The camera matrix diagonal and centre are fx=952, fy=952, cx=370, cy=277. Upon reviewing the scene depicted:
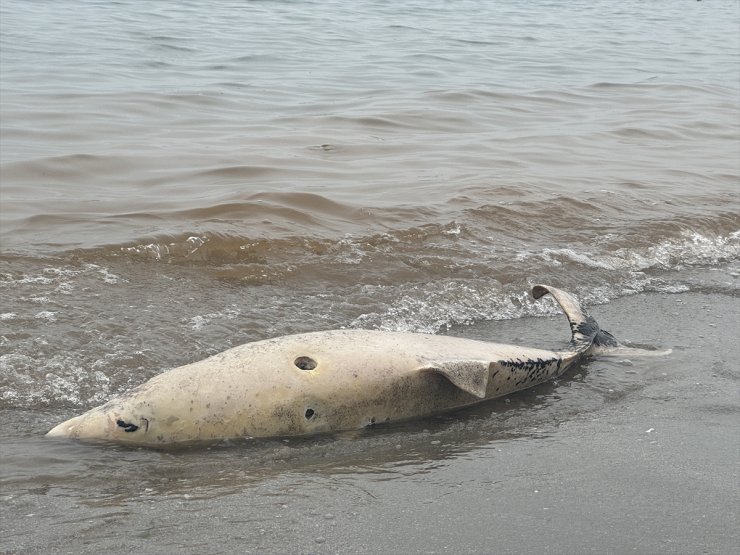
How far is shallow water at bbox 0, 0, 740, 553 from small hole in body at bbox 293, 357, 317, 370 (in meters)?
0.41

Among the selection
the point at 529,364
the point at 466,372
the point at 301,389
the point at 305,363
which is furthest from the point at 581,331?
the point at 301,389

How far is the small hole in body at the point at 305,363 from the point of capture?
5203mm

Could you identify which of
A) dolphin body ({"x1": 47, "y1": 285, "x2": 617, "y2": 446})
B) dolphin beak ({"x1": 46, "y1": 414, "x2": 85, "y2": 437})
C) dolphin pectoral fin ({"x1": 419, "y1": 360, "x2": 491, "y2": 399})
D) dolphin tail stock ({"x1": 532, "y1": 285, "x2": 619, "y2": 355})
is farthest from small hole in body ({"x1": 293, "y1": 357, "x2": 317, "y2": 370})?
dolphin tail stock ({"x1": 532, "y1": 285, "x2": 619, "y2": 355})

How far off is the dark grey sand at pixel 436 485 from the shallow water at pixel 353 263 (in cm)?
2

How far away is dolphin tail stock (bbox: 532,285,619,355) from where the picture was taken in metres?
6.14

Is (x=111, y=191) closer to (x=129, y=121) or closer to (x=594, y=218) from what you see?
(x=129, y=121)

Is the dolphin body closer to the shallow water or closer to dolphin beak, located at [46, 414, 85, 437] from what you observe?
dolphin beak, located at [46, 414, 85, 437]

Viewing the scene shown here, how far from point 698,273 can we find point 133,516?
5784 millimetres

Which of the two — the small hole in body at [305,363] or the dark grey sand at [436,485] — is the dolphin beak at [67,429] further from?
the small hole in body at [305,363]

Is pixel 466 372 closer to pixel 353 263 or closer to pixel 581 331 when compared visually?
pixel 581 331

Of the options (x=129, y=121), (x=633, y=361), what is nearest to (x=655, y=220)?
(x=633, y=361)

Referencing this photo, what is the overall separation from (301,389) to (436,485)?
930 mm

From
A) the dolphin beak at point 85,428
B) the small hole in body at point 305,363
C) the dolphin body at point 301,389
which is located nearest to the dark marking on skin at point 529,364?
the dolphin body at point 301,389

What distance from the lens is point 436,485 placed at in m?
4.55
